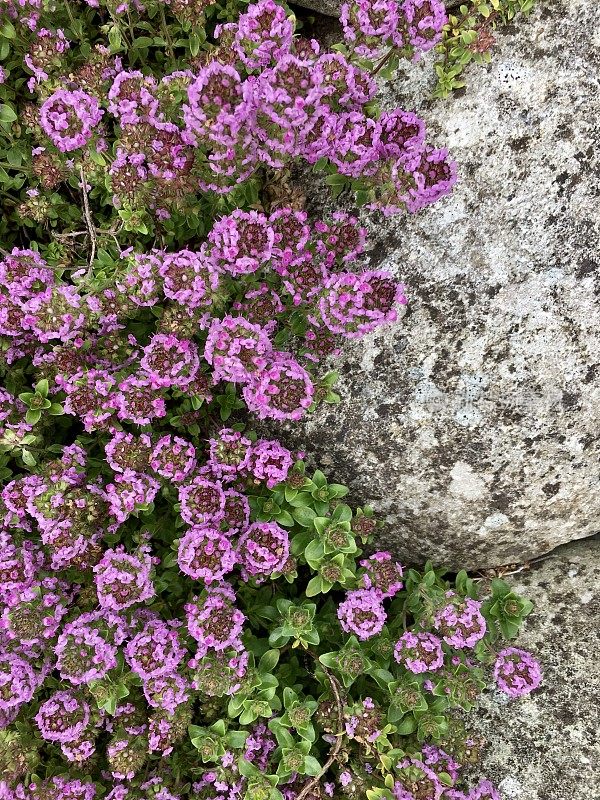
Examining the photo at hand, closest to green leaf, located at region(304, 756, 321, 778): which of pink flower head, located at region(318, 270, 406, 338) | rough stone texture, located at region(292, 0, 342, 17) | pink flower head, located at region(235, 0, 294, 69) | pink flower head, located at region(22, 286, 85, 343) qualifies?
pink flower head, located at region(318, 270, 406, 338)

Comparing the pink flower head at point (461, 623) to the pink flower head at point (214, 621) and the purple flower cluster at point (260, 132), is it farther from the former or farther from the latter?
the purple flower cluster at point (260, 132)

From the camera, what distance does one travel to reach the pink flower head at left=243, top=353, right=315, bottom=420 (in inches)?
125

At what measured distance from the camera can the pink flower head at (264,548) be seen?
11.2ft

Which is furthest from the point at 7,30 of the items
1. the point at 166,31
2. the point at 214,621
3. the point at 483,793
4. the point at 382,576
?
the point at 483,793

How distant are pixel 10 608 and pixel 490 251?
11.3ft

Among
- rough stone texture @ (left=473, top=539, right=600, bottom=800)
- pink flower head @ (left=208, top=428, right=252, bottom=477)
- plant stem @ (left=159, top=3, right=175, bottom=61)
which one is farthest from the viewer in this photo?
rough stone texture @ (left=473, top=539, right=600, bottom=800)

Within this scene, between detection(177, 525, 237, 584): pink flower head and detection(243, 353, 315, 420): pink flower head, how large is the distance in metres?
0.75

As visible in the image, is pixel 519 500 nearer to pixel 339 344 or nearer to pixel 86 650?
pixel 339 344

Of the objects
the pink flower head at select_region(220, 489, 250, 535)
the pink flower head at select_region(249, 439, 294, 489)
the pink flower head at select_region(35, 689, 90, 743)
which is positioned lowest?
the pink flower head at select_region(35, 689, 90, 743)

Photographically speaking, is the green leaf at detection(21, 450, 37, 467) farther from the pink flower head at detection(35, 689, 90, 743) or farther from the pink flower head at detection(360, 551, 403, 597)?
the pink flower head at detection(360, 551, 403, 597)

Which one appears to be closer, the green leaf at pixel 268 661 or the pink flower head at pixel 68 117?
the pink flower head at pixel 68 117

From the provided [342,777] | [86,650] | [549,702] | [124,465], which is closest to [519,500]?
[549,702]

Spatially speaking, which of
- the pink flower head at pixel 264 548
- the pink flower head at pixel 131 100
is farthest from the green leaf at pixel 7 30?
the pink flower head at pixel 264 548

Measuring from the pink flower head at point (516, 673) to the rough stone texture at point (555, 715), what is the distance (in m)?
0.61
